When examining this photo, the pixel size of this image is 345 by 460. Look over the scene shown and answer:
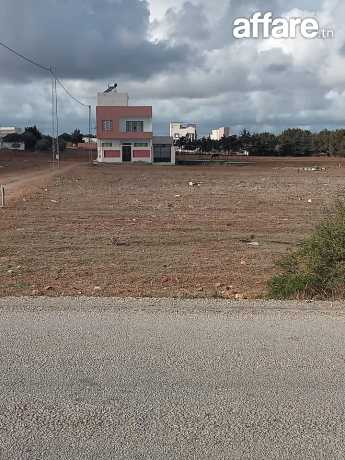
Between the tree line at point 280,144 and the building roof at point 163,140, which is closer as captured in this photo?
the building roof at point 163,140

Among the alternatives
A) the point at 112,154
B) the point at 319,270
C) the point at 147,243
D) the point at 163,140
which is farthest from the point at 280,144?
the point at 319,270

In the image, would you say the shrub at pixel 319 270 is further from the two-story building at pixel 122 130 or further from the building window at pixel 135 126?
the building window at pixel 135 126

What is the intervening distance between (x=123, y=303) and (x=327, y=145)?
14166cm

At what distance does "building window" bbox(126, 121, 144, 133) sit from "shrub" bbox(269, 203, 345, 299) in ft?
276

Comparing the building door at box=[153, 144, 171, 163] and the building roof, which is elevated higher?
the building roof

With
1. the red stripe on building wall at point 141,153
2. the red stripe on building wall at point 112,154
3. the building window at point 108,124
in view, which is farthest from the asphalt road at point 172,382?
the red stripe on building wall at point 141,153

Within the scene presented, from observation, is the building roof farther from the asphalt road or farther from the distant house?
the asphalt road

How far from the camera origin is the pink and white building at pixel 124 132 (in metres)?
A: 90.7

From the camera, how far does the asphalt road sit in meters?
3.71

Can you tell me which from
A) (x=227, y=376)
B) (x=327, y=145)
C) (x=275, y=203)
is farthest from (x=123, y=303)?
(x=327, y=145)

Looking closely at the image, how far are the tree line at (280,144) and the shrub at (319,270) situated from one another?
5214 inches

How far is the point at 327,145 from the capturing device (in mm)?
142250

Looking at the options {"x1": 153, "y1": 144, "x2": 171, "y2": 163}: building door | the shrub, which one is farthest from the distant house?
the shrub

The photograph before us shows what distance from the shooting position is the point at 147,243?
14.7m
